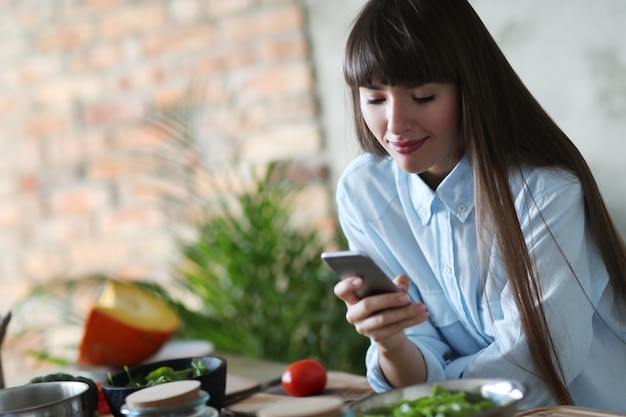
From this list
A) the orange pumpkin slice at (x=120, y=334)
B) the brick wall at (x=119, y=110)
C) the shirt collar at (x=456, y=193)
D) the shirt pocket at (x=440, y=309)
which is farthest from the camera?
the brick wall at (x=119, y=110)

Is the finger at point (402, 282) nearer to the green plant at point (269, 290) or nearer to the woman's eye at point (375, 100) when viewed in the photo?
the woman's eye at point (375, 100)

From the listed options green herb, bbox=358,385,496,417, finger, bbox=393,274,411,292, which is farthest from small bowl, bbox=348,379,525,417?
finger, bbox=393,274,411,292

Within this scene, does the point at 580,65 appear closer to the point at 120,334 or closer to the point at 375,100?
the point at 375,100

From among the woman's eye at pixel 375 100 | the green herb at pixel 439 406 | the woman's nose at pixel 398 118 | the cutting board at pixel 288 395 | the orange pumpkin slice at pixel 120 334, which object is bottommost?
the cutting board at pixel 288 395

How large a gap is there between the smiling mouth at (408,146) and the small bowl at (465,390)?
0.46m

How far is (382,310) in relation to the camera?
133 centimetres

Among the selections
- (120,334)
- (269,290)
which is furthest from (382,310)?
(269,290)

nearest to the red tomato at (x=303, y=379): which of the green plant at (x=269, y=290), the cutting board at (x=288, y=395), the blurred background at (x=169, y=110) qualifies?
the cutting board at (x=288, y=395)

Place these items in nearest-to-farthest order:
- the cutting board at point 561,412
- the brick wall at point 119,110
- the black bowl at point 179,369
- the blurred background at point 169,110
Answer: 1. the cutting board at point 561,412
2. the black bowl at point 179,369
3. the blurred background at point 169,110
4. the brick wall at point 119,110

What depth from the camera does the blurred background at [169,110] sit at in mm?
2021

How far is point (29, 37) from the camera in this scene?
3.47 meters

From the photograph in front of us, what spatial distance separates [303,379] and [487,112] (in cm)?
50

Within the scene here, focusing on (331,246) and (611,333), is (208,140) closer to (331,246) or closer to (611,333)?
(331,246)

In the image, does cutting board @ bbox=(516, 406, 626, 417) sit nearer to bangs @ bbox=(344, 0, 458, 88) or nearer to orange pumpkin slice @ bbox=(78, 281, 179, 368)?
bangs @ bbox=(344, 0, 458, 88)
